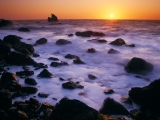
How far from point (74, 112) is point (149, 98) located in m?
3.09

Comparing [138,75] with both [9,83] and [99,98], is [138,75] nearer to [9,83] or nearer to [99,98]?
[99,98]

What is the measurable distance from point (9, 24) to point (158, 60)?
3435 centimetres

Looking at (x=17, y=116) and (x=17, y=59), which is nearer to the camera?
(x=17, y=116)

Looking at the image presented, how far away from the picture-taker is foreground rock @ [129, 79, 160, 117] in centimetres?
544

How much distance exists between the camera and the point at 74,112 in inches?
154


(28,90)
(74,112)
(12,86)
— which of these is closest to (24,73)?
(12,86)

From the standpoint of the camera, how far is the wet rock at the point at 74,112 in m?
3.79

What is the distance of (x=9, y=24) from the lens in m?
37.7

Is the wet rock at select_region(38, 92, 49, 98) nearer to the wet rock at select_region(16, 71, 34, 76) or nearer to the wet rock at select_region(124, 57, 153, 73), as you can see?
the wet rock at select_region(16, 71, 34, 76)

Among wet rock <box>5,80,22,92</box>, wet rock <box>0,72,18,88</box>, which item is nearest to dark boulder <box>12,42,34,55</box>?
wet rock <box>0,72,18,88</box>

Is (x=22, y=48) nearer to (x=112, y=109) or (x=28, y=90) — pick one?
(x=28, y=90)

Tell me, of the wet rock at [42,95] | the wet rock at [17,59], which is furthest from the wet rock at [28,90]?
the wet rock at [17,59]

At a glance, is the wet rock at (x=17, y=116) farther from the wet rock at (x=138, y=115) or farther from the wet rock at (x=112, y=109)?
the wet rock at (x=138, y=115)

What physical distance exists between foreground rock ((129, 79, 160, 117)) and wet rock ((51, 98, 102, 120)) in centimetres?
251
